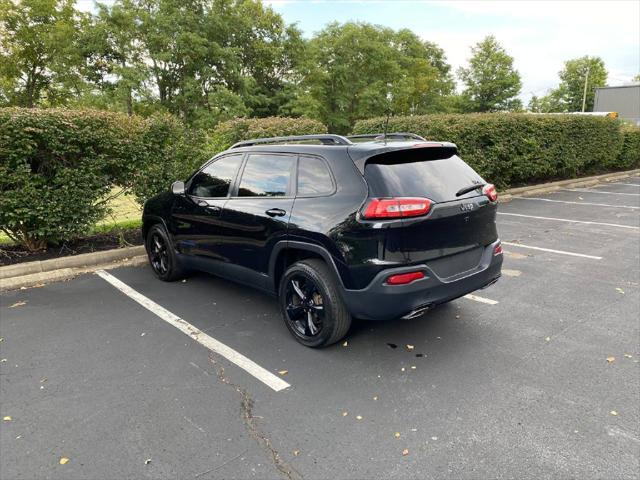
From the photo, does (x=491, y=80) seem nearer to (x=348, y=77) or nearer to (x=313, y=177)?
(x=348, y=77)

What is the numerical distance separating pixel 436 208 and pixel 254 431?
77.5 inches

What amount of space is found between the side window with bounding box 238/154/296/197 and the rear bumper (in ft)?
3.91

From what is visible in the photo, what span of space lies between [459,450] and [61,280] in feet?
17.2

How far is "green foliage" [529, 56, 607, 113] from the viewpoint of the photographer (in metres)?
63.7

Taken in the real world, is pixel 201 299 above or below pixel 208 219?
below

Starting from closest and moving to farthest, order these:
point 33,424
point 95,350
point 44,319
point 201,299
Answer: point 33,424 < point 95,350 < point 44,319 < point 201,299

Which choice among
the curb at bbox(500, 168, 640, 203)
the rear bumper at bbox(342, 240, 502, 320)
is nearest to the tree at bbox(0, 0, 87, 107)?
the curb at bbox(500, 168, 640, 203)

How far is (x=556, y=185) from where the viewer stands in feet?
45.1

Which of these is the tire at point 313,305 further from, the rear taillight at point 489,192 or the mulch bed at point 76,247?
the mulch bed at point 76,247

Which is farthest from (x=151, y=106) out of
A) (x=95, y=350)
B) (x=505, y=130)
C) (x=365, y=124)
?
(x=95, y=350)

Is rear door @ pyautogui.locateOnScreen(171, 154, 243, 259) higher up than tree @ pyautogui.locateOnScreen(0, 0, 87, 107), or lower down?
lower down

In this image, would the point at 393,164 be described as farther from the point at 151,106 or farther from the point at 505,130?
the point at 151,106

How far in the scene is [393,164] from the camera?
11.1 ft

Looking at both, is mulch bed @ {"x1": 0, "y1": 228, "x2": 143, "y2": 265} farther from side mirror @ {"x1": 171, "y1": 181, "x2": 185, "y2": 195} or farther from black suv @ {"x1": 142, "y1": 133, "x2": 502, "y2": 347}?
black suv @ {"x1": 142, "y1": 133, "x2": 502, "y2": 347}
